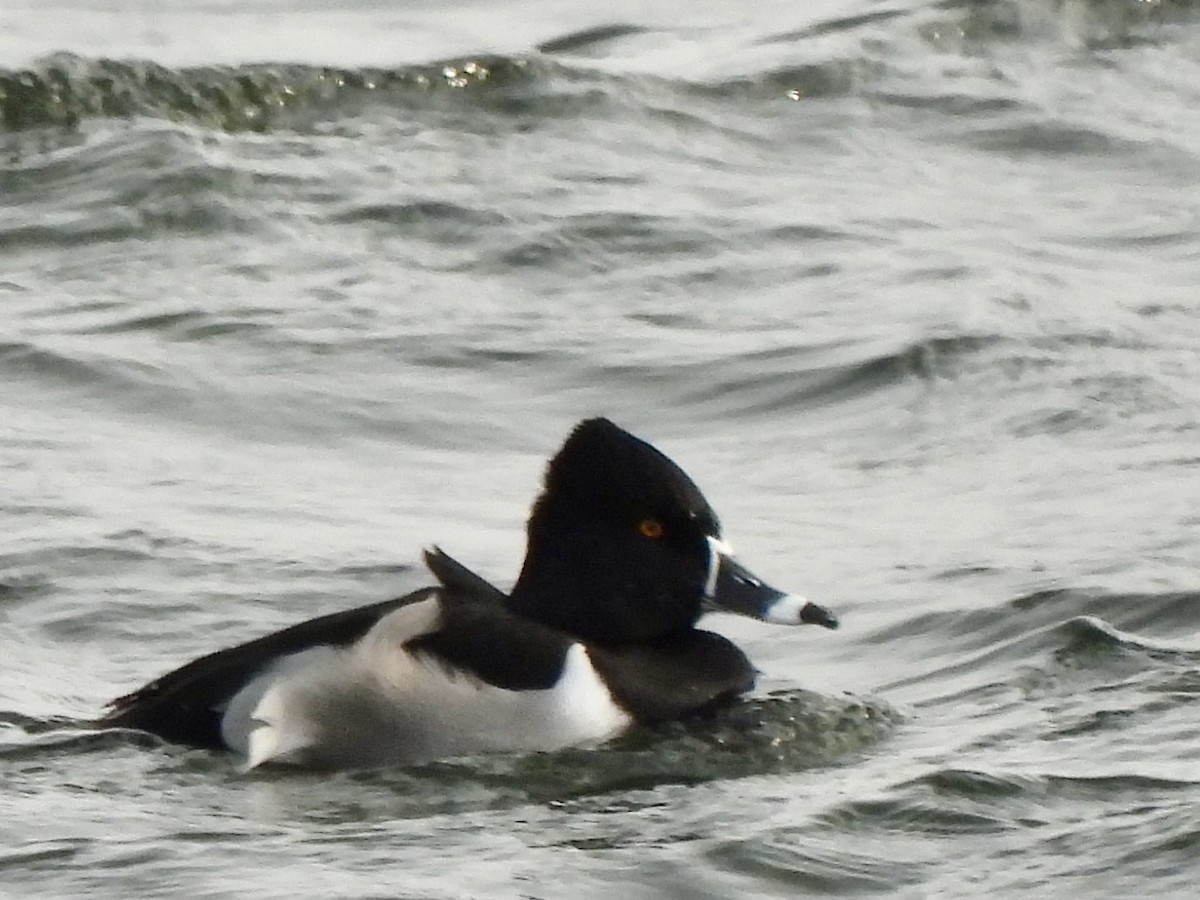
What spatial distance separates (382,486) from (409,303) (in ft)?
6.93

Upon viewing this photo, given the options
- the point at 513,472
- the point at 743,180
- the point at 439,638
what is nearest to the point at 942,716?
the point at 439,638

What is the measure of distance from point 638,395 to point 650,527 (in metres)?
3.08

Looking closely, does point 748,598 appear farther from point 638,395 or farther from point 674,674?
point 638,395

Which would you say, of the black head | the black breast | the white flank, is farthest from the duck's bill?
the white flank

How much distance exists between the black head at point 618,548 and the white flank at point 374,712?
1.62ft

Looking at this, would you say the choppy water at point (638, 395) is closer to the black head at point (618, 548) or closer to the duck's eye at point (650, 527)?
the black head at point (618, 548)

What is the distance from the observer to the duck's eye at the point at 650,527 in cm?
782

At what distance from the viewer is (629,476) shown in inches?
305

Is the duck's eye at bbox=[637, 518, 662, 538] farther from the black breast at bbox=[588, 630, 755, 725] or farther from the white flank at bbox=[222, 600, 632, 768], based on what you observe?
the white flank at bbox=[222, 600, 632, 768]

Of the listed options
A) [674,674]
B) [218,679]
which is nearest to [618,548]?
[674,674]

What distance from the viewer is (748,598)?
7.85 meters

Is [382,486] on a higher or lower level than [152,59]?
lower

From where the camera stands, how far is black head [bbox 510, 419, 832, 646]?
25.5 ft

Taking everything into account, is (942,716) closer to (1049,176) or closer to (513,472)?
(513,472)
